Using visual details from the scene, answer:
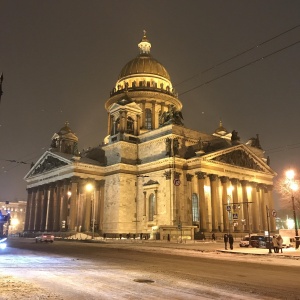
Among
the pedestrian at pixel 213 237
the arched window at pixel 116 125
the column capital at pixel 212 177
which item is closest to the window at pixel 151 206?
the column capital at pixel 212 177

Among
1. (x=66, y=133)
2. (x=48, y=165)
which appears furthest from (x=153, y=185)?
(x=66, y=133)

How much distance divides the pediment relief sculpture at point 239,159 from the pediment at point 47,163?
24.1m

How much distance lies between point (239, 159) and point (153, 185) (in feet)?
48.5

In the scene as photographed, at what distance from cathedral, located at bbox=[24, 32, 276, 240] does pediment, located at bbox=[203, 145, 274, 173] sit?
154mm

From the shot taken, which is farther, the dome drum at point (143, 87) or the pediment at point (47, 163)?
the dome drum at point (143, 87)

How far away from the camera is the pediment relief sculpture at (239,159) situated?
5206 centimetres

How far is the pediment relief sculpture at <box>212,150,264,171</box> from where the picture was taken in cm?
5206

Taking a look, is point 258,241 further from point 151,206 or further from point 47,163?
point 47,163

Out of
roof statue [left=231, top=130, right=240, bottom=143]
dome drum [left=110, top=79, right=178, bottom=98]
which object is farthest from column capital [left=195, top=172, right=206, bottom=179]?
dome drum [left=110, top=79, right=178, bottom=98]

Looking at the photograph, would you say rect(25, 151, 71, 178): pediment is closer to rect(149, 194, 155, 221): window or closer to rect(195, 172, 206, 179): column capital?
rect(149, 194, 155, 221): window

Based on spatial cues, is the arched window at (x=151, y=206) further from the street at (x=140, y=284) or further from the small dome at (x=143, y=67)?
the street at (x=140, y=284)

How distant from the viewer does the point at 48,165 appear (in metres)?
61.2

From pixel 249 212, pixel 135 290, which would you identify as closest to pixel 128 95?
pixel 249 212

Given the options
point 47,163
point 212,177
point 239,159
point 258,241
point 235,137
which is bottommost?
point 258,241
